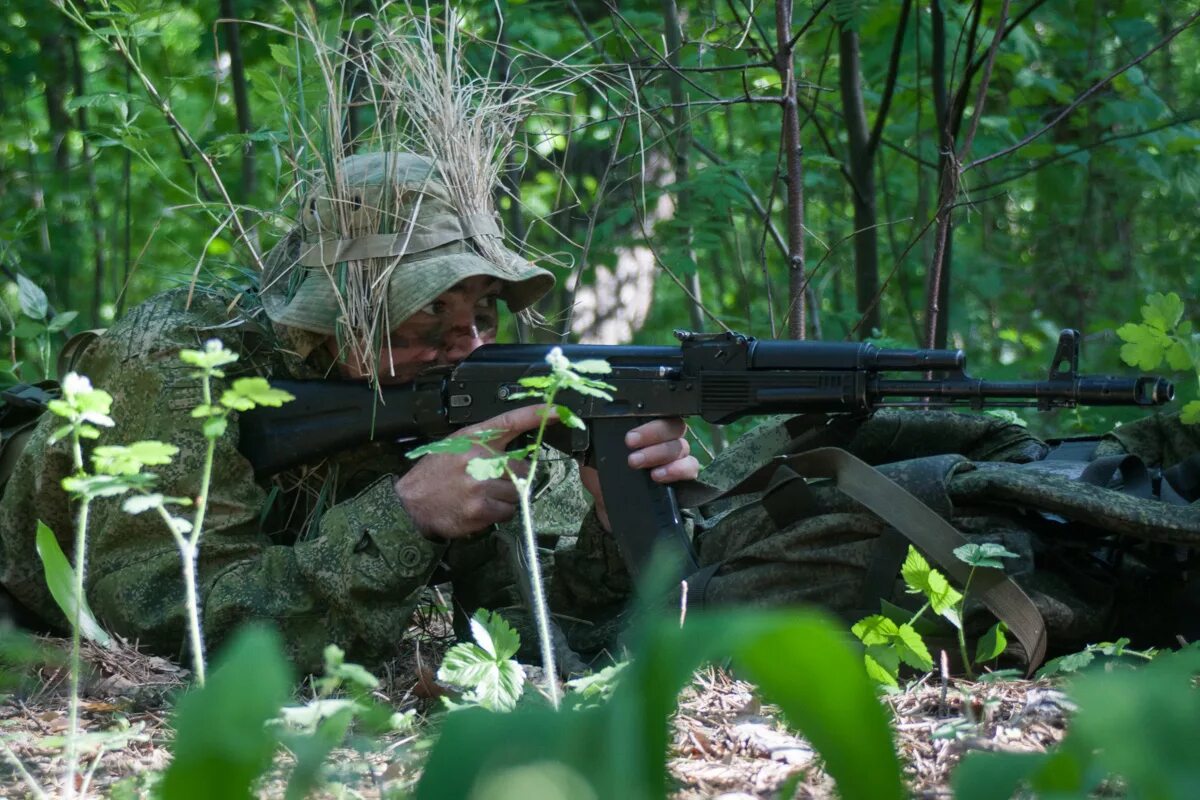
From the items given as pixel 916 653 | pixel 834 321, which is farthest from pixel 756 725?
pixel 834 321

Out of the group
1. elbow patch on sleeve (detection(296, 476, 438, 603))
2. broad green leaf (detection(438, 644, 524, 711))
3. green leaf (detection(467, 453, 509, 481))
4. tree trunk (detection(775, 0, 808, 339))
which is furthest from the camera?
tree trunk (detection(775, 0, 808, 339))

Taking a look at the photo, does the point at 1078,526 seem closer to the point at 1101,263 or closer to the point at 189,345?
the point at 189,345

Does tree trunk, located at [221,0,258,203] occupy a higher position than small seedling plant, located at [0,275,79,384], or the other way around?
tree trunk, located at [221,0,258,203]

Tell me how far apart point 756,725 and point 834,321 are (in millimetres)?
3112

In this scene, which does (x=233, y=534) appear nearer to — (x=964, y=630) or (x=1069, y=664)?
(x=964, y=630)

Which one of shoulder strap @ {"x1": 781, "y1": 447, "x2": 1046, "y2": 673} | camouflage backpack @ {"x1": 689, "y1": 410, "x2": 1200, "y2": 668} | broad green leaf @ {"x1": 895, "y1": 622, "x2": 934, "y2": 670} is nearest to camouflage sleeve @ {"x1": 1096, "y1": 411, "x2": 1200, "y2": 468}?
camouflage backpack @ {"x1": 689, "y1": 410, "x2": 1200, "y2": 668}

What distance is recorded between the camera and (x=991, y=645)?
2180mm

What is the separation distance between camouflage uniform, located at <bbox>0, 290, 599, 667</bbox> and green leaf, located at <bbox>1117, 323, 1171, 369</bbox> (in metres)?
1.22

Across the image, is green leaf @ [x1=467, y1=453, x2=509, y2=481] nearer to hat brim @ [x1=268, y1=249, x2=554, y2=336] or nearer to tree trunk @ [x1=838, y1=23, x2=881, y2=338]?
hat brim @ [x1=268, y1=249, x2=554, y2=336]

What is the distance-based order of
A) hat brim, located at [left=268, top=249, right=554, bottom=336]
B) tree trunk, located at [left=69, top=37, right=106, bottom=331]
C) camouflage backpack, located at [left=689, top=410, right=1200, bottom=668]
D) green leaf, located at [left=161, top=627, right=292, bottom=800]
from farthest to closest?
1. tree trunk, located at [left=69, top=37, right=106, bottom=331]
2. hat brim, located at [left=268, top=249, right=554, bottom=336]
3. camouflage backpack, located at [left=689, top=410, right=1200, bottom=668]
4. green leaf, located at [left=161, top=627, right=292, bottom=800]

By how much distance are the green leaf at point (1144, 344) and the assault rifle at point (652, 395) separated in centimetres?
4

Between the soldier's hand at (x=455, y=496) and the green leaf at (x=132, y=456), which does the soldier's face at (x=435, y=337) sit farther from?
the green leaf at (x=132, y=456)

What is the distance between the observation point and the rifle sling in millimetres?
2195

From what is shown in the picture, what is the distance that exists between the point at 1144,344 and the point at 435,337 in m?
1.50
